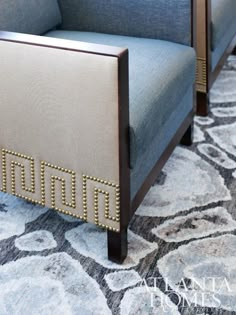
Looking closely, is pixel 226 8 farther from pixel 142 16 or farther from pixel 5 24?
pixel 5 24

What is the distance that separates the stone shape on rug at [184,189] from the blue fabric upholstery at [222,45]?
451 mm

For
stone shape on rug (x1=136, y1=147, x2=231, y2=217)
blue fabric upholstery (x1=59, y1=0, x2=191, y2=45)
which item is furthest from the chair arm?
blue fabric upholstery (x1=59, y1=0, x2=191, y2=45)

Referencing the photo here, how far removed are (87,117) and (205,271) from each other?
52 cm

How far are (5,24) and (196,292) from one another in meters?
0.96

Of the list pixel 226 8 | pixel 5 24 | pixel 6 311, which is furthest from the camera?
pixel 226 8

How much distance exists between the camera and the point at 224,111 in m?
2.30

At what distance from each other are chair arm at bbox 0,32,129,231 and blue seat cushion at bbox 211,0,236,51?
94cm

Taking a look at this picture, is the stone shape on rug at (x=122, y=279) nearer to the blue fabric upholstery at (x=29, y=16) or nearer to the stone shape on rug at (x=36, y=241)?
the stone shape on rug at (x=36, y=241)

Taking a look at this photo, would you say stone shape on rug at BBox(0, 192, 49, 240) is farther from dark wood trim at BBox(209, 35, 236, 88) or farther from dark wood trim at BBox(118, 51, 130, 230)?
dark wood trim at BBox(209, 35, 236, 88)

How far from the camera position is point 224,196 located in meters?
1.80

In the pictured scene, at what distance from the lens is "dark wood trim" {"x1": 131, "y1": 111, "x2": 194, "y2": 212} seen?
1.57 m

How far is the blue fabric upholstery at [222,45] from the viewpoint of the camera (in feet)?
7.27

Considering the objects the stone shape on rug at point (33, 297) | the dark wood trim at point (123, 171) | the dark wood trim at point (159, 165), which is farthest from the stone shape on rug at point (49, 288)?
the dark wood trim at point (159, 165)

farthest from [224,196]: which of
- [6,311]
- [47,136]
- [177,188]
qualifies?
[6,311]
